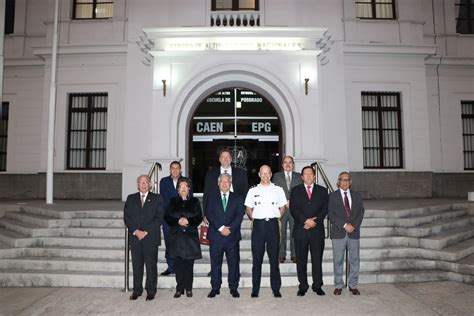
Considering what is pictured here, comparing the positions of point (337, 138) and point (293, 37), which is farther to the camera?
point (337, 138)

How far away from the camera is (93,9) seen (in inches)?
490

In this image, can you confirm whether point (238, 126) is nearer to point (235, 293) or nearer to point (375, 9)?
point (375, 9)

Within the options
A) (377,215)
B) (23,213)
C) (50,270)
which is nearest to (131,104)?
(23,213)

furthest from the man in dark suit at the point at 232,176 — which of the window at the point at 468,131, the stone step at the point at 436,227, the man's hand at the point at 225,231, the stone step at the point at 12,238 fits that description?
the window at the point at 468,131

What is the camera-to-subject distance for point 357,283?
568 centimetres

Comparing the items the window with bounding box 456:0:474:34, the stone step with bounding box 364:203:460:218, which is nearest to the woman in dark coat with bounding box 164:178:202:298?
the stone step with bounding box 364:203:460:218

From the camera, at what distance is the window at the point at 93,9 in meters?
12.4

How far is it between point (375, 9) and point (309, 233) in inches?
399

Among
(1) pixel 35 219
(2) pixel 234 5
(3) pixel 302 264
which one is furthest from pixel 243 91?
(3) pixel 302 264

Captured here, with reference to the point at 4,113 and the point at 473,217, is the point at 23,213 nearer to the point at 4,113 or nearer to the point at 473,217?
the point at 4,113

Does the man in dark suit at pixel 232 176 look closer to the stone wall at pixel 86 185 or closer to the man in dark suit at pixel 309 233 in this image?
the man in dark suit at pixel 309 233

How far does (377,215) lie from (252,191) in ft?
11.9

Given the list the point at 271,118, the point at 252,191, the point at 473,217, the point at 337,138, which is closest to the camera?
the point at 252,191

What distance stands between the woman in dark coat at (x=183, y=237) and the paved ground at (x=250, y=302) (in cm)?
27
